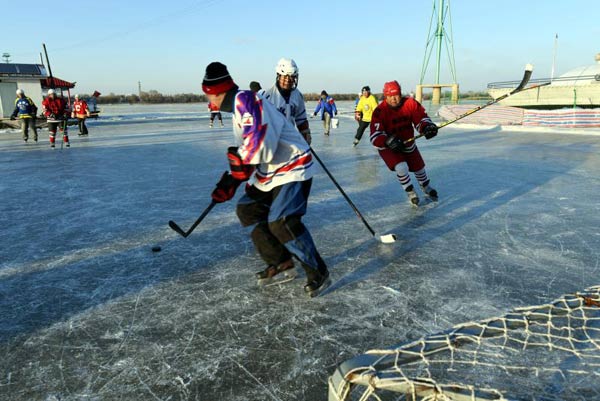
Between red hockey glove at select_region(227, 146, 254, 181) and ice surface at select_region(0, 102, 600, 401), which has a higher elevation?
red hockey glove at select_region(227, 146, 254, 181)

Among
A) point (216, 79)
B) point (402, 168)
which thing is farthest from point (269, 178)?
point (402, 168)

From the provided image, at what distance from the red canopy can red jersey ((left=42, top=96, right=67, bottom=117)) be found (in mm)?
8734

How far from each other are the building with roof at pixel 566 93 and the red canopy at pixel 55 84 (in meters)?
24.3

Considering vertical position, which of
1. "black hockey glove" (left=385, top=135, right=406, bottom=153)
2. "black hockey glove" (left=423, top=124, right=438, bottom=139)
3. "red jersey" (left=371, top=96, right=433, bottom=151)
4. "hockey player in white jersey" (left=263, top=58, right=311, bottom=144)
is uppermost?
"hockey player in white jersey" (left=263, top=58, right=311, bottom=144)

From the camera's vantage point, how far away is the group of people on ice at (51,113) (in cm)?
1023

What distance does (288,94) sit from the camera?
4035mm

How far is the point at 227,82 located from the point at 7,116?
19.1 m

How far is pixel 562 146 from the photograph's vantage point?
9445mm

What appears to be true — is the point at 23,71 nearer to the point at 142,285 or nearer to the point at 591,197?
the point at 142,285

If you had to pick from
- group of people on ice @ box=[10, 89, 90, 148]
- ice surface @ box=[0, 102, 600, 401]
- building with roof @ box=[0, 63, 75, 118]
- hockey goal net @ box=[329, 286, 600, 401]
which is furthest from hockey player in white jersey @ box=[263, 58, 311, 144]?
building with roof @ box=[0, 63, 75, 118]

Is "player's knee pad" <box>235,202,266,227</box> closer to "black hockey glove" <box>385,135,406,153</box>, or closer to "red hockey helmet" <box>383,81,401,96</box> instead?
"black hockey glove" <box>385,135,406,153</box>

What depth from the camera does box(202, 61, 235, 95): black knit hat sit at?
7.45ft

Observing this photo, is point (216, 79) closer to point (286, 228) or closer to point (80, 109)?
point (286, 228)

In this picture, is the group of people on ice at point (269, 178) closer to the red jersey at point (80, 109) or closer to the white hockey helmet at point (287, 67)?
the white hockey helmet at point (287, 67)
